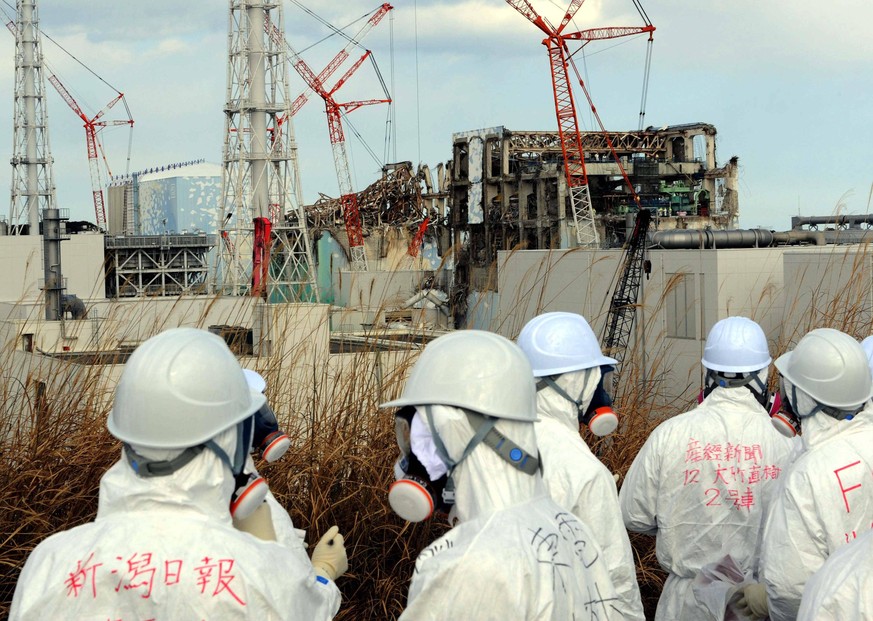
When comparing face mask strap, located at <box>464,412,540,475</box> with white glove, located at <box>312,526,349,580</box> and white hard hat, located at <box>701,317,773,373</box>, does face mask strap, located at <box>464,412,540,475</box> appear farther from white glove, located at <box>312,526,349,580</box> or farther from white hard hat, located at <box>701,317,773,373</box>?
white hard hat, located at <box>701,317,773,373</box>

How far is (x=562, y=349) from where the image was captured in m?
4.21

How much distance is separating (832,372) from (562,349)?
97 cm

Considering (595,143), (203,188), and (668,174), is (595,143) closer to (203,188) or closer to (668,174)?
(668,174)

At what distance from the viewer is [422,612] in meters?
2.61

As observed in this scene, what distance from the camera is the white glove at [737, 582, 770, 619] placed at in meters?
3.79

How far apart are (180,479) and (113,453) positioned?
2115mm

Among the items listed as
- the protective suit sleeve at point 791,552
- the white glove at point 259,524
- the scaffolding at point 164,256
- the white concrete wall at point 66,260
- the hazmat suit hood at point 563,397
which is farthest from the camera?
the scaffolding at point 164,256

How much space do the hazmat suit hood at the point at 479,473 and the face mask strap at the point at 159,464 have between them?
59 cm

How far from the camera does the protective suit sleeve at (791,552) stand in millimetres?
3555

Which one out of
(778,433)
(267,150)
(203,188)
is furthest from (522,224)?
(778,433)

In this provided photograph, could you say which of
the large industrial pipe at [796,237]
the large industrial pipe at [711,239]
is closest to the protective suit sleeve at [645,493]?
the large industrial pipe at [711,239]

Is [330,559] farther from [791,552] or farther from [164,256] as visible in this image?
[164,256]

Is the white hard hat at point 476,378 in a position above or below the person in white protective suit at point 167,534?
above

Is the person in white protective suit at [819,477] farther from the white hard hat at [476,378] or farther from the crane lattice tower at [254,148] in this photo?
the crane lattice tower at [254,148]
